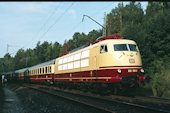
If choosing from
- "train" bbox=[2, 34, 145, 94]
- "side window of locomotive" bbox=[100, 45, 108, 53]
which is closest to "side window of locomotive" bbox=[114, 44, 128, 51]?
"train" bbox=[2, 34, 145, 94]

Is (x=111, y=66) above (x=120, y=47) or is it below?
below

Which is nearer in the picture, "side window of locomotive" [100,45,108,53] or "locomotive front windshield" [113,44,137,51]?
"locomotive front windshield" [113,44,137,51]

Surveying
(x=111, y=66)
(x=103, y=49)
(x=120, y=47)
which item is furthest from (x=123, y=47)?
(x=111, y=66)

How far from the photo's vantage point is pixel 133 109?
27.0ft

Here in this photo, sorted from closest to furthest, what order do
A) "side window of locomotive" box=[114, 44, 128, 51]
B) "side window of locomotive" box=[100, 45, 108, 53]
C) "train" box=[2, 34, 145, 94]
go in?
"train" box=[2, 34, 145, 94] → "side window of locomotive" box=[114, 44, 128, 51] → "side window of locomotive" box=[100, 45, 108, 53]

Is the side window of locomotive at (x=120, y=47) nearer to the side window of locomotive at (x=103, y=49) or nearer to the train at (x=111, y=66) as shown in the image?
the train at (x=111, y=66)

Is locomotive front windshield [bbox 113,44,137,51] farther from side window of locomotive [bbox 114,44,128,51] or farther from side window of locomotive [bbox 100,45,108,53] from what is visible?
side window of locomotive [bbox 100,45,108,53]

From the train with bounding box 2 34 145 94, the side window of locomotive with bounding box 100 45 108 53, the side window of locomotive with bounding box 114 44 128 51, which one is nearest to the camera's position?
the train with bounding box 2 34 145 94

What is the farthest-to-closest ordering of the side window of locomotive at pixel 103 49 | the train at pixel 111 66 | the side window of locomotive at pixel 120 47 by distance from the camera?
1. the side window of locomotive at pixel 103 49
2. the side window of locomotive at pixel 120 47
3. the train at pixel 111 66

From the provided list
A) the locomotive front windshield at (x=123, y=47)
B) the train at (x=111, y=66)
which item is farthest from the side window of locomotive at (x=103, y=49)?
the locomotive front windshield at (x=123, y=47)

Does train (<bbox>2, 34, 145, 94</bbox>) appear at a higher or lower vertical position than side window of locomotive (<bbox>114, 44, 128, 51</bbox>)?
lower

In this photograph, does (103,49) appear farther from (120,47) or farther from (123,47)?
(123,47)

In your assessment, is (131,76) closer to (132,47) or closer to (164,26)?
(132,47)

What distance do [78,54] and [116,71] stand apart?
5.49m
